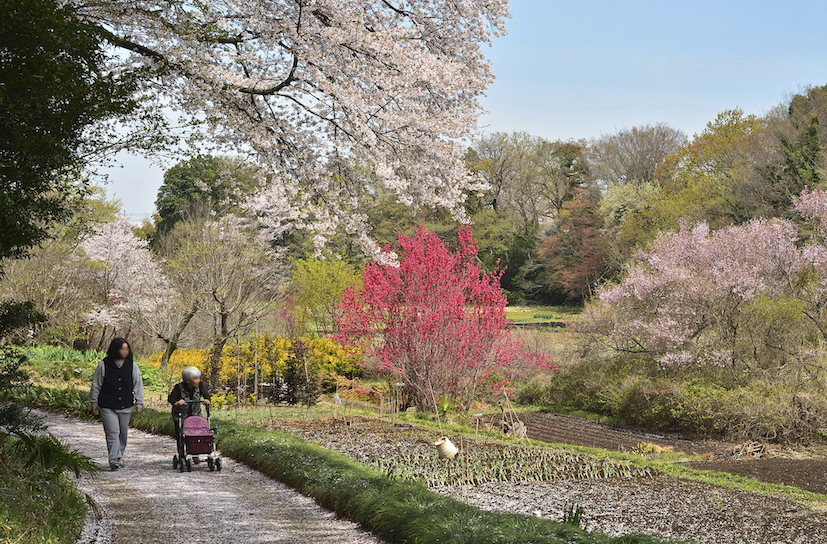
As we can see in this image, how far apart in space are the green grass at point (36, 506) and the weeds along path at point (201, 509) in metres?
0.19

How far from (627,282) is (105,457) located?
11.6 meters

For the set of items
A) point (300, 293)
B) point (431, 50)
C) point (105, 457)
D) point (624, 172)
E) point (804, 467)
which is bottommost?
point (804, 467)

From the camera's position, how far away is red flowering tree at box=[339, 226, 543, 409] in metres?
11.3

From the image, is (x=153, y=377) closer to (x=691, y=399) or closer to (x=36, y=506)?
(x=691, y=399)


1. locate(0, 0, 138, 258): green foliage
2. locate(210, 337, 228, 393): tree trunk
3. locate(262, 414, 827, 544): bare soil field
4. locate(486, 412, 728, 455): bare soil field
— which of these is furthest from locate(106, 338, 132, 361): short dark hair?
locate(210, 337, 228, 393): tree trunk

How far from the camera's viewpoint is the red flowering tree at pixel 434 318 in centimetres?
1133

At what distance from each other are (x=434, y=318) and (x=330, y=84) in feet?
17.6

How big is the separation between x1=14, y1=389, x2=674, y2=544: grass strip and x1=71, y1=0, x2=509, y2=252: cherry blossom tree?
9.16 feet

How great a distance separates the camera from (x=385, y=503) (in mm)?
4941

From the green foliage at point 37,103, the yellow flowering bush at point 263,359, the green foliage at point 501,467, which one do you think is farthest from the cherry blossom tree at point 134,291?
the green foliage at point 37,103

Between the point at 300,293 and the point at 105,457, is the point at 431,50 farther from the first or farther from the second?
the point at 300,293

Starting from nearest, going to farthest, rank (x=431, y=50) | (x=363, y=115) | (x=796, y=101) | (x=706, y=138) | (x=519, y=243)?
(x=363, y=115)
(x=431, y=50)
(x=796, y=101)
(x=706, y=138)
(x=519, y=243)

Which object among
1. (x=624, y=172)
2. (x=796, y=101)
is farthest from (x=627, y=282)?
(x=624, y=172)

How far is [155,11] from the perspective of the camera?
19.5 feet
